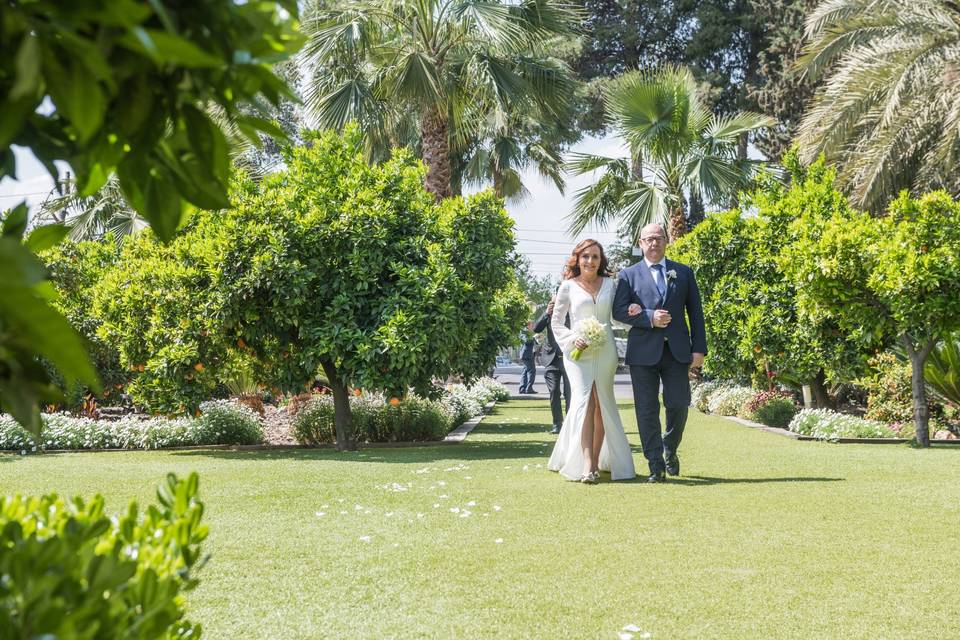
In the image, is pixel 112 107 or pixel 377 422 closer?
pixel 112 107

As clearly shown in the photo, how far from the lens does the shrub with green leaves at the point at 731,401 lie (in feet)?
61.4

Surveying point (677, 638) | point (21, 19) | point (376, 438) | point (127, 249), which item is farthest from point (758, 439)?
point (21, 19)

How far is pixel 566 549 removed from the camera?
16.5 ft

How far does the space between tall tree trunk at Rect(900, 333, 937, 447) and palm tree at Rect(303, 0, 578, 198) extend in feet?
25.8

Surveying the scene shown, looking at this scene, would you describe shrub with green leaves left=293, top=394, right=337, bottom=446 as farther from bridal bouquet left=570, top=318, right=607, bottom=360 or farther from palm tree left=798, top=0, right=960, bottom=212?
palm tree left=798, top=0, right=960, bottom=212

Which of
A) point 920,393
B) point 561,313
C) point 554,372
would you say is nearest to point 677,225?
point 554,372

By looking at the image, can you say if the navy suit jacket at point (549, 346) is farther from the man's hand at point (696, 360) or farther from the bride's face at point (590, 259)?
the man's hand at point (696, 360)

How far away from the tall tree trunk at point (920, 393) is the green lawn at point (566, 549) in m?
2.10

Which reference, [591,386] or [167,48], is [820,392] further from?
[167,48]

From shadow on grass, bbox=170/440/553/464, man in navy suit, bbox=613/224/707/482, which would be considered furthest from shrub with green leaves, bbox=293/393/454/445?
man in navy suit, bbox=613/224/707/482

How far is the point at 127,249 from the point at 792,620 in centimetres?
1052

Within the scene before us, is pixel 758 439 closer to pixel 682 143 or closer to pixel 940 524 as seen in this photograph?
pixel 940 524

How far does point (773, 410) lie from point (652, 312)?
903 cm

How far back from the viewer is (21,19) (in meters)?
0.91
